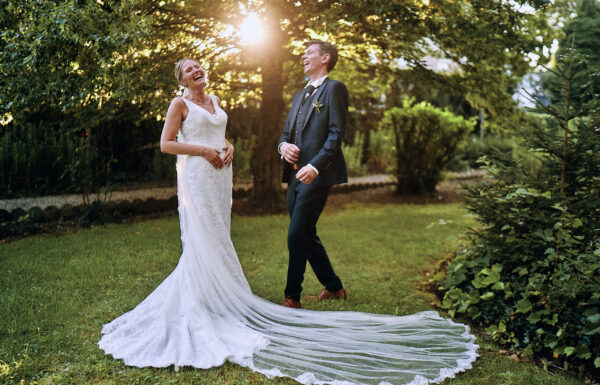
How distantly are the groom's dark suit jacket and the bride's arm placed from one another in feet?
2.71

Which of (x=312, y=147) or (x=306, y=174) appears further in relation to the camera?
(x=312, y=147)

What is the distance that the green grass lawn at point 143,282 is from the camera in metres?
Answer: 2.93

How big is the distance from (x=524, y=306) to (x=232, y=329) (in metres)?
2.18

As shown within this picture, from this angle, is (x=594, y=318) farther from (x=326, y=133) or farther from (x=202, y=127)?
(x=202, y=127)

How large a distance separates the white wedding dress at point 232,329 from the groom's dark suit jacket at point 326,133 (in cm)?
71

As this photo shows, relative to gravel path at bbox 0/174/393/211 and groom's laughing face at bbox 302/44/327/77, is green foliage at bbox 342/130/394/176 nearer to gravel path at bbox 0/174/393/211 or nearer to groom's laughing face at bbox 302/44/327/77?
gravel path at bbox 0/174/393/211

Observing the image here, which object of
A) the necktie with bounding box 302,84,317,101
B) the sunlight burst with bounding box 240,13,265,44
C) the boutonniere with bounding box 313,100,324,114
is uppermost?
the sunlight burst with bounding box 240,13,265,44

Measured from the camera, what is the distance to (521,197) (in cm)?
389

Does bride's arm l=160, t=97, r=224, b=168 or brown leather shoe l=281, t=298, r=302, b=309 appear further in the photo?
brown leather shoe l=281, t=298, r=302, b=309

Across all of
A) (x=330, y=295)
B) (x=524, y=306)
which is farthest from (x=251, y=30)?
(x=524, y=306)

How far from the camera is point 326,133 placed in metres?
3.87

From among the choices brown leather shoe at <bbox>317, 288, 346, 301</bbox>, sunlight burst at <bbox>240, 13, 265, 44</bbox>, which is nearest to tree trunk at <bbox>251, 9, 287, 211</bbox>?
sunlight burst at <bbox>240, 13, 265, 44</bbox>

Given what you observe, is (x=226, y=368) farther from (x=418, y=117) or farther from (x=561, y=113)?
(x=418, y=117)

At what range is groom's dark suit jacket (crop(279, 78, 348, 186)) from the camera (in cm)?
371
